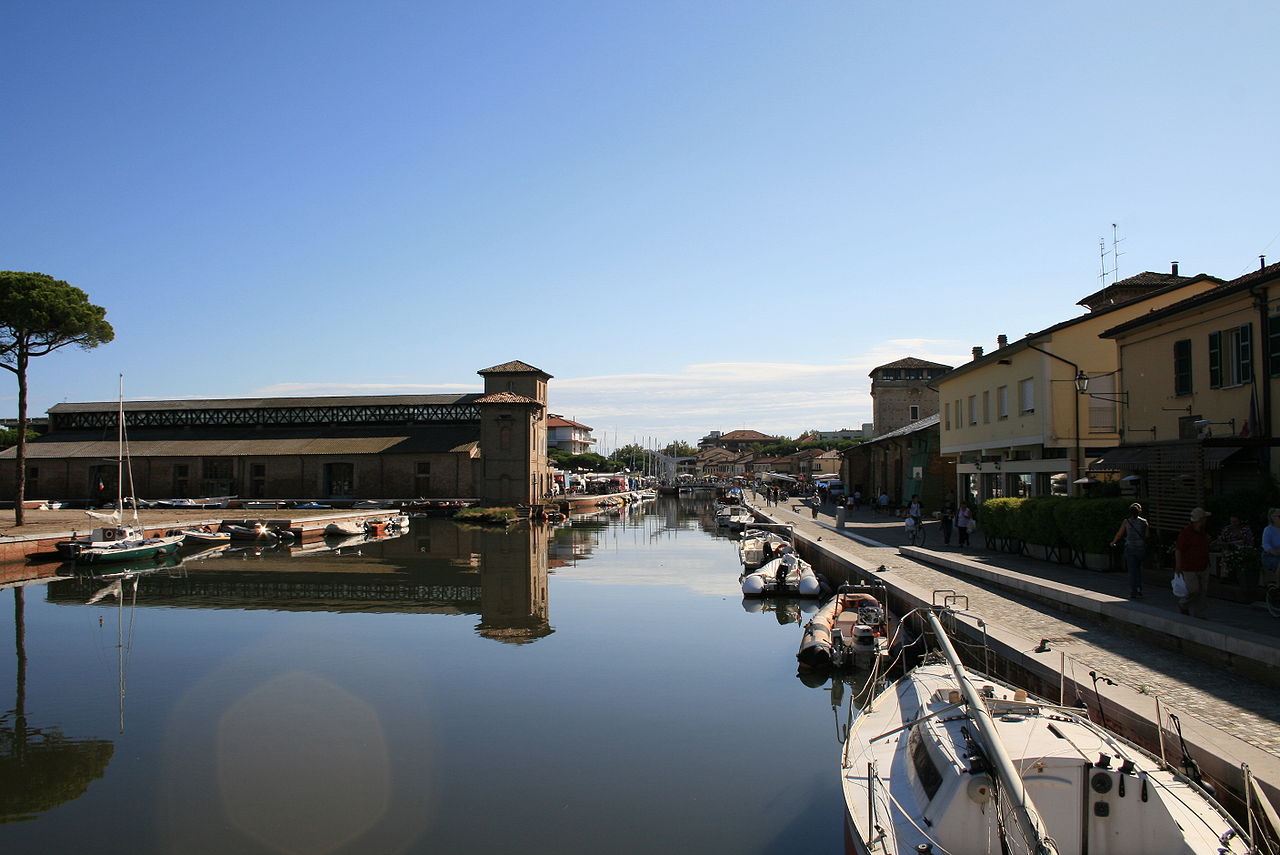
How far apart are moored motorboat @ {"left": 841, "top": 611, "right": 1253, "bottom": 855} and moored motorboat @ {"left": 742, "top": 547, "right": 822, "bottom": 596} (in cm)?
Answer: 1726

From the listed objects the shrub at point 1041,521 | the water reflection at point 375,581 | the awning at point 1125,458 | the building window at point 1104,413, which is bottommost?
the water reflection at point 375,581

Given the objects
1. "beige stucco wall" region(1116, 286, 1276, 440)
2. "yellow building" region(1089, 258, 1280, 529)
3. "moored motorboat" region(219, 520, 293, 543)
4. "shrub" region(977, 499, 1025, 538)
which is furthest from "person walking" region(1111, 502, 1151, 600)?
"moored motorboat" region(219, 520, 293, 543)

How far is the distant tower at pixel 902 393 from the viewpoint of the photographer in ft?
234

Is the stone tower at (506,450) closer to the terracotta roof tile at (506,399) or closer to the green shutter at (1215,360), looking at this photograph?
the terracotta roof tile at (506,399)

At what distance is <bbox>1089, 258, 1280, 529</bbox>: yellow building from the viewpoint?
14953 millimetres

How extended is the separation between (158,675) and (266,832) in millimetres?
8395

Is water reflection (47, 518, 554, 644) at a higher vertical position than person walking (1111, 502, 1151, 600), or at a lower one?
lower

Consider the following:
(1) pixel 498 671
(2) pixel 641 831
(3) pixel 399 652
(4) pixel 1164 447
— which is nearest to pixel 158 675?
(3) pixel 399 652

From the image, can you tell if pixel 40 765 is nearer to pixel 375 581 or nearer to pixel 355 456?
pixel 375 581

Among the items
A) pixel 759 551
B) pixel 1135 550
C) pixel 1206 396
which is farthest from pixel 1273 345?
pixel 759 551

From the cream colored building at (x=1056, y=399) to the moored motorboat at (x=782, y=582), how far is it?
7.78 meters

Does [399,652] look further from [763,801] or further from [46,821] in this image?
[763,801]

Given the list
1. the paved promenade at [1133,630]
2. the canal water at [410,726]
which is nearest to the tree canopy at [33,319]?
the canal water at [410,726]

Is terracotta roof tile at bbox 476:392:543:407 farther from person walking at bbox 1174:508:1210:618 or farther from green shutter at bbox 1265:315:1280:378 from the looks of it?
person walking at bbox 1174:508:1210:618
